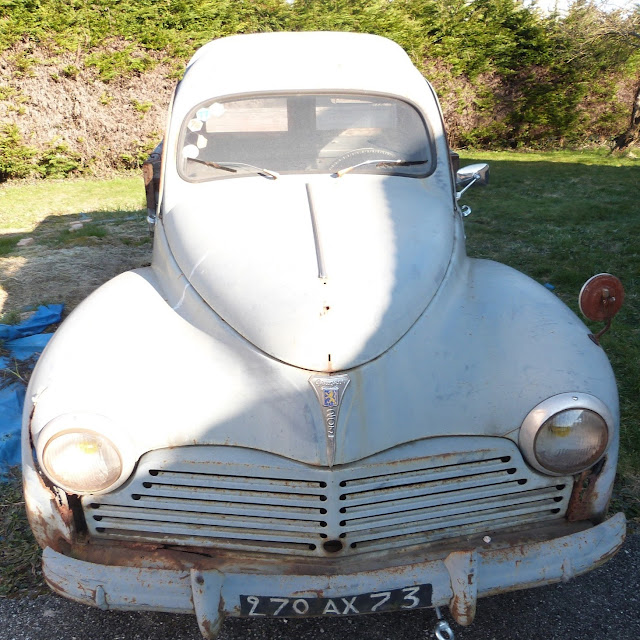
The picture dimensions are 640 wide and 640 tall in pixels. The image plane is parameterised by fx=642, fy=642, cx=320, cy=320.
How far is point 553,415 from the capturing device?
1999mm

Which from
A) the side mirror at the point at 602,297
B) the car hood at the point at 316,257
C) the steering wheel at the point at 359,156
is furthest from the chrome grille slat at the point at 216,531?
the steering wheel at the point at 359,156

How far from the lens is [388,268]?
2451mm

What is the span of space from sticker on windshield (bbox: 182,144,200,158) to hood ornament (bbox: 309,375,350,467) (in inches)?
64.4

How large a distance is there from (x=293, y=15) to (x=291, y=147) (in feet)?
30.3

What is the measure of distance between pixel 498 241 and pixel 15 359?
4.62 m

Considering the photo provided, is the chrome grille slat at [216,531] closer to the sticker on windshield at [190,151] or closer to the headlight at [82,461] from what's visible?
the headlight at [82,461]

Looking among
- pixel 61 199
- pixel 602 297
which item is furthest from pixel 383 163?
pixel 61 199

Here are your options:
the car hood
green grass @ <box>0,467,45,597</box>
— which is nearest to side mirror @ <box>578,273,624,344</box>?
the car hood

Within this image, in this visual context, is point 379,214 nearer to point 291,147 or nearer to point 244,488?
point 291,147

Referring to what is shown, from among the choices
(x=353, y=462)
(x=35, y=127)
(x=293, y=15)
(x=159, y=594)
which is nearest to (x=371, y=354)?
(x=353, y=462)

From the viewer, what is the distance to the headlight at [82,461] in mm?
1904

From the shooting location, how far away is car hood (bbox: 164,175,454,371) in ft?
7.11

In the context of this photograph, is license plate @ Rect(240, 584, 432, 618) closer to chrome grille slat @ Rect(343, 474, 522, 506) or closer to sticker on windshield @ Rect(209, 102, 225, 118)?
chrome grille slat @ Rect(343, 474, 522, 506)

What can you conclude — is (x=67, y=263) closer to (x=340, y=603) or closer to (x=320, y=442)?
(x=320, y=442)
